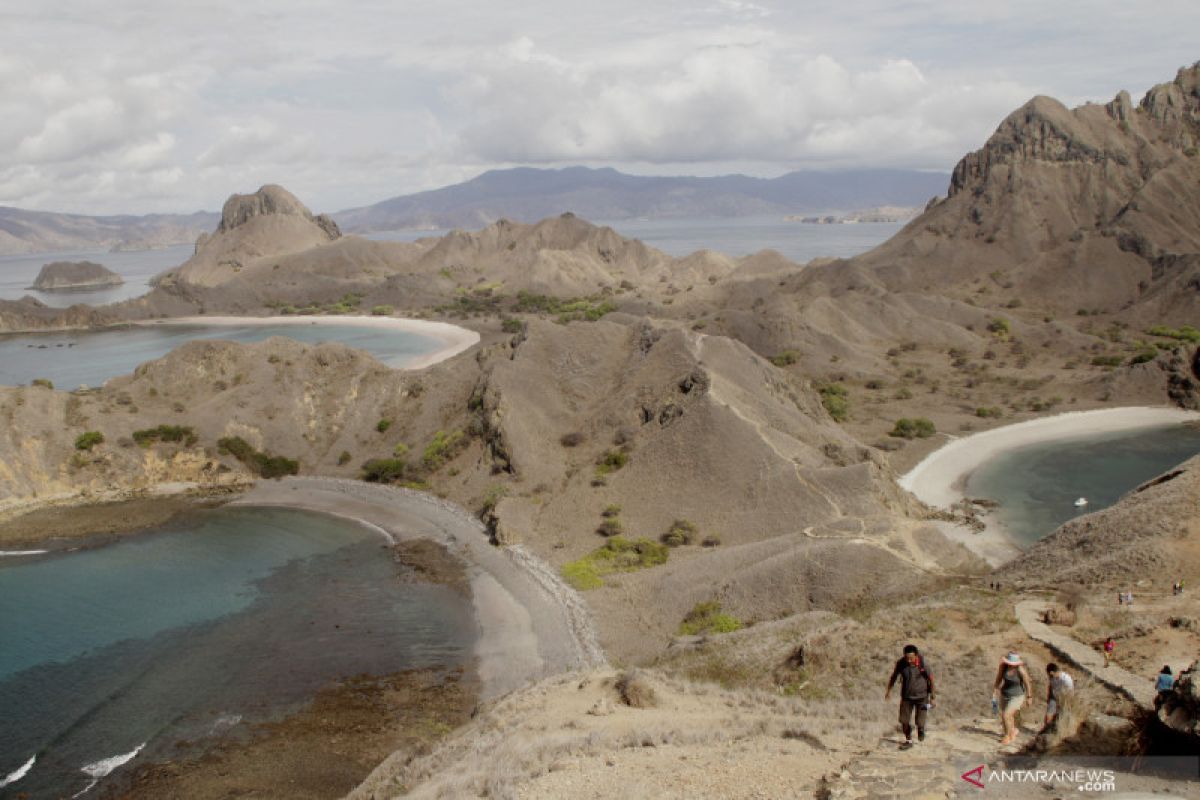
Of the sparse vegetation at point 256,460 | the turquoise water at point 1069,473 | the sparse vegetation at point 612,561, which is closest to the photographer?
the sparse vegetation at point 612,561

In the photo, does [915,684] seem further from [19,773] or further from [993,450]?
[993,450]

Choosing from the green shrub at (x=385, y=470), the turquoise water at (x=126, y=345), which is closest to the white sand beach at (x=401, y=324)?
the turquoise water at (x=126, y=345)

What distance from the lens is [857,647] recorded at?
27.4m

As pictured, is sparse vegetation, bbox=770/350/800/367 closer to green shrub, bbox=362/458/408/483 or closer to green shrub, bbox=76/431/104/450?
green shrub, bbox=362/458/408/483

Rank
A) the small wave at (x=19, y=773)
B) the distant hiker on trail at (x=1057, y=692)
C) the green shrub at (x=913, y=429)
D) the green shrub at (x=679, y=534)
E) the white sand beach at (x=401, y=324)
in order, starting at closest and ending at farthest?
the distant hiker on trail at (x=1057, y=692), the small wave at (x=19, y=773), the green shrub at (x=679, y=534), the green shrub at (x=913, y=429), the white sand beach at (x=401, y=324)

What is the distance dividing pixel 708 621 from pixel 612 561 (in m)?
9.92

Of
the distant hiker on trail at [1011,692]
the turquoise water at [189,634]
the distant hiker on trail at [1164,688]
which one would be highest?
the distant hiker on trail at [1164,688]

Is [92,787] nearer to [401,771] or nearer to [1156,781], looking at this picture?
[401,771]

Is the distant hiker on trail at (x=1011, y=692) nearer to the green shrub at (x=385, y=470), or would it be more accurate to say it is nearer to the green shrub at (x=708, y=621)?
the green shrub at (x=708, y=621)

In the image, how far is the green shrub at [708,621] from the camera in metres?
38.9

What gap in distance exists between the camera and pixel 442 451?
6631cm

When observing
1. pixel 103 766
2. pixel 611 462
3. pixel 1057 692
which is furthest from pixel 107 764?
pixel 611 462

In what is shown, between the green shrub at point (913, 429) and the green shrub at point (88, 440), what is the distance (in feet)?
222

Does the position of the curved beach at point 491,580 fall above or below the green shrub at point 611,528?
below
